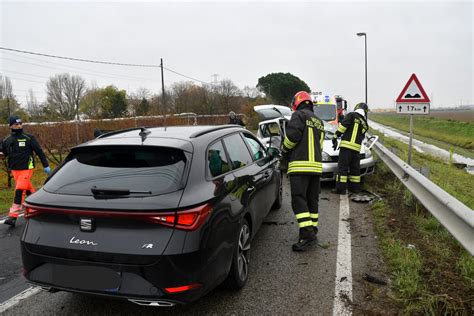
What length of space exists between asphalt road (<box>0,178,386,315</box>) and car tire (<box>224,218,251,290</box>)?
11 cm

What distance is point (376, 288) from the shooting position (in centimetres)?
336

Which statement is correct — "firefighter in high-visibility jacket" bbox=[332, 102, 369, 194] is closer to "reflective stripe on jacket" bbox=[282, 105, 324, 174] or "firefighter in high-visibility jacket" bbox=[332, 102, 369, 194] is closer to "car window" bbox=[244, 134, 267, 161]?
"car window" bbox=[244, 134, 267, 161]

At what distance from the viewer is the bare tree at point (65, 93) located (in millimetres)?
46312

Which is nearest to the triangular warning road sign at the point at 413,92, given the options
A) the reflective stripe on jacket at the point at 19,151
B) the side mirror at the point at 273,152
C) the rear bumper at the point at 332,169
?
the rear bumper at the point at 332,169

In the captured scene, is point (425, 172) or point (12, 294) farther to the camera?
point (425, 172)

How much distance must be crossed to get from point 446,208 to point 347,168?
345 centimetres

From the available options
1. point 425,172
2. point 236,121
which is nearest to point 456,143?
point 236,121

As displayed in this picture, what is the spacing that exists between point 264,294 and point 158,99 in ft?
126

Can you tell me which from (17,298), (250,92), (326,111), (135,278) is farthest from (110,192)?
(250,92)

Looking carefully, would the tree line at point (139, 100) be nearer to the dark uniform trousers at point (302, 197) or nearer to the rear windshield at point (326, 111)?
the rear windshield at point (326, 111)

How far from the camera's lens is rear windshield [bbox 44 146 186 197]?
2767 mm

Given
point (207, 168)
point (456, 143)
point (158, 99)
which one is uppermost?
point (158, 99)

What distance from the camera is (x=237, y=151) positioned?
4.07m

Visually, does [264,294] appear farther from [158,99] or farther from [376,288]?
[158,99]
